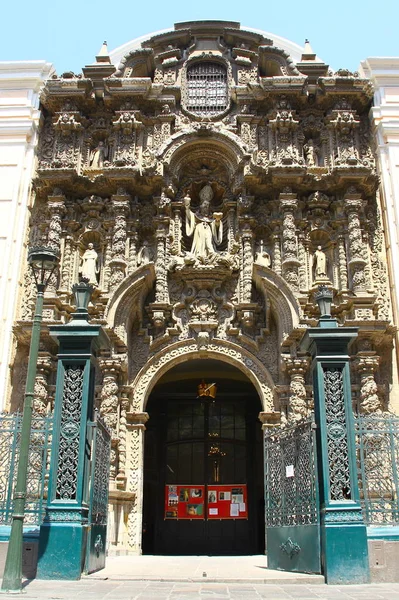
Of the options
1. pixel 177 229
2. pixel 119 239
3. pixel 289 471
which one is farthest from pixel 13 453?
pixel 177 229

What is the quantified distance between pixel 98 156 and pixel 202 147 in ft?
8.90

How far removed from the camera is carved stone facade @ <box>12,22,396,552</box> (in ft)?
46.6

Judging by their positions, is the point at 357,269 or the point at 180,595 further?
the point at 357,269

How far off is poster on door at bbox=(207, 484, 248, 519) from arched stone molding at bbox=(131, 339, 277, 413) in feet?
12.1

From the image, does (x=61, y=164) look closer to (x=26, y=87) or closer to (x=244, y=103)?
(x=26, y=87)

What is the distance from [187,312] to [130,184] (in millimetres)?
3503

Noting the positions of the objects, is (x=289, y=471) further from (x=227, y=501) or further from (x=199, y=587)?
(x=227, y=501)

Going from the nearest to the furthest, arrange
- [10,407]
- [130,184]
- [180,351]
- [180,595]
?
1. [180,595]
2. [10,407]
3. [180,351]
4. [130,184]

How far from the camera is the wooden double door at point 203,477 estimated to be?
16.6 meters

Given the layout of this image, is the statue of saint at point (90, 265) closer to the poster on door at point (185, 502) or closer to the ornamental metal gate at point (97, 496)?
the ornamental metal gate at point (97, 496)

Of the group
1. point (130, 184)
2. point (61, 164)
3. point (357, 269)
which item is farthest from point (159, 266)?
point (357, 269)

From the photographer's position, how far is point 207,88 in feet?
57.6

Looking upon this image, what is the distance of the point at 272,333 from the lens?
1500 cm

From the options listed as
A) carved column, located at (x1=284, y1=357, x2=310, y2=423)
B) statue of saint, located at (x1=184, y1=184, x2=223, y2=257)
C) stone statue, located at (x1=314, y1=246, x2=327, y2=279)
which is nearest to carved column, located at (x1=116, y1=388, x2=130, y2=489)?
carved column, located at (x1=284, y1=357, x2=310, y2=423)
